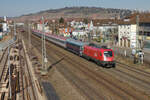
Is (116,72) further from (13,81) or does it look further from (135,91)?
(13,81)

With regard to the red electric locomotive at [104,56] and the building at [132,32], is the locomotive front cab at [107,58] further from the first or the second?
the building at [132,32]

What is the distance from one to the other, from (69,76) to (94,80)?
3.61 meters


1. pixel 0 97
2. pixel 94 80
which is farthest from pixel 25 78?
pixel 94 80

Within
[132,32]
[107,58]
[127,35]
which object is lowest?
[107,58]

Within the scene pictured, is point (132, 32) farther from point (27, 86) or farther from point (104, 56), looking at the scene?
point (27, 86)

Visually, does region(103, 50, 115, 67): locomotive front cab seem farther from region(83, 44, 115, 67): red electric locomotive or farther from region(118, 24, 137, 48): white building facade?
Result: region(118, 24, 137, 48): white building facade

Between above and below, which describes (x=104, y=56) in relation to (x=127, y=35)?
below

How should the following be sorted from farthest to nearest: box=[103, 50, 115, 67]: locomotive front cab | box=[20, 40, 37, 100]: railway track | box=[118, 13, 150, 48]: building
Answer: box=[118, 13, 150, 48]: building
box=[103, 50, 115, 67]: locomotive front cab
box=[20, 40, 37, 100]: railway track

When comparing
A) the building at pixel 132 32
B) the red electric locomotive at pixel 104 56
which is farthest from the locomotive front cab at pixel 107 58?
the building at pixel 132 32

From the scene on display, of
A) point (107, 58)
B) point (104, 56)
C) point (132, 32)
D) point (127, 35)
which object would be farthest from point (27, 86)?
point (127, 35)

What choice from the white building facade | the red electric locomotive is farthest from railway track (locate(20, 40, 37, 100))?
the white building facade

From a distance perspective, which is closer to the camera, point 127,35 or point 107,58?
point 107,58

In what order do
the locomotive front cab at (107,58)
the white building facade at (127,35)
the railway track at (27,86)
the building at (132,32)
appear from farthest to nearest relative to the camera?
the white building facade at (127,35) < the building at (132,32) < the locomotive front cab at (107,58) < the railway track at (27,86)

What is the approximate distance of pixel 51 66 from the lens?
98.6 ft
